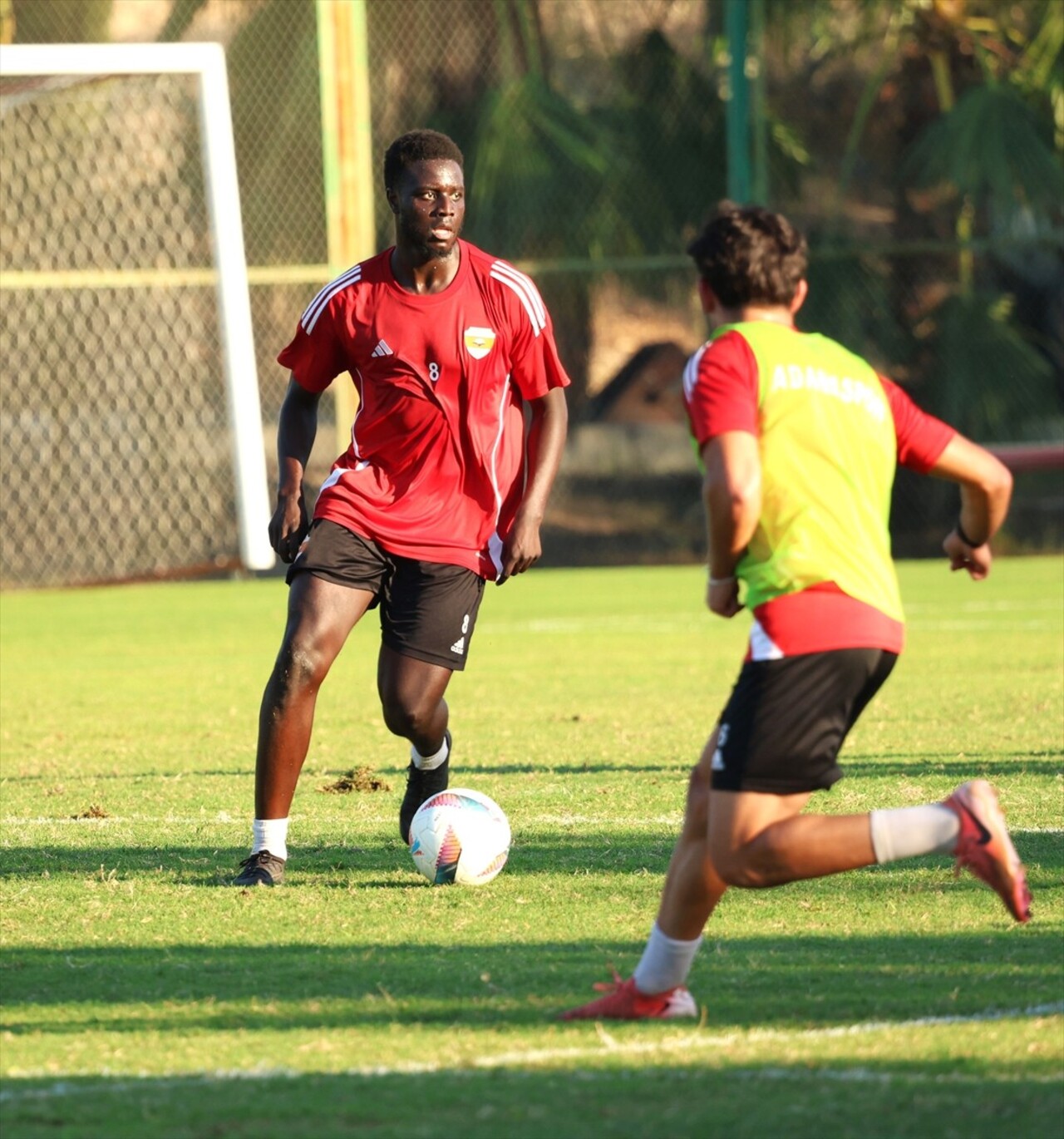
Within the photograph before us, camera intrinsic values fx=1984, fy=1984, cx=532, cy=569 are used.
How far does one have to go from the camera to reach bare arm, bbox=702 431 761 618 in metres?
3.85

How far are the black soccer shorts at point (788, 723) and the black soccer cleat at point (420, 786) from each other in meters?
2.23

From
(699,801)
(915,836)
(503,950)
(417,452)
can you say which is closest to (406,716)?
(417,452)

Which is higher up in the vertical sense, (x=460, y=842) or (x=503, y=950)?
(x=503, y=950)

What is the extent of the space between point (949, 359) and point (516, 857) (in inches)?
537

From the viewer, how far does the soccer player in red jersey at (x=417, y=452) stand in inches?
232

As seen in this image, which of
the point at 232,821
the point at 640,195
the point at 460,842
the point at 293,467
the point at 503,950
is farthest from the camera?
the point at 640,195

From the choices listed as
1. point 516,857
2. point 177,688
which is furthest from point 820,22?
point 516,857

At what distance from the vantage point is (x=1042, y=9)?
62.4 ft

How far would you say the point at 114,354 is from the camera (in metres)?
16.7

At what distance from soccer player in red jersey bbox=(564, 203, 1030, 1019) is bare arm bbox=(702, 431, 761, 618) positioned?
0.02 m

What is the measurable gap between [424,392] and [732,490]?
7.47 feet

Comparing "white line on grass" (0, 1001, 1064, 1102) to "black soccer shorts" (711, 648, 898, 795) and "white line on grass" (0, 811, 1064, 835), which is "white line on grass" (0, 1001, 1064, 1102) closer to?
"black soccer shorts" (711, 648, 898, 795)

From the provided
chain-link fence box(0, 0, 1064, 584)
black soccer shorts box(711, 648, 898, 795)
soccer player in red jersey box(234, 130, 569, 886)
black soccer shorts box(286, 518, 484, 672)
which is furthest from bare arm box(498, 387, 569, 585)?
chain-link fence box(0, 0, 1064, 584)

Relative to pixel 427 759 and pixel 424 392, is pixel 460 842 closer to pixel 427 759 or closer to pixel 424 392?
pixel 427 759
